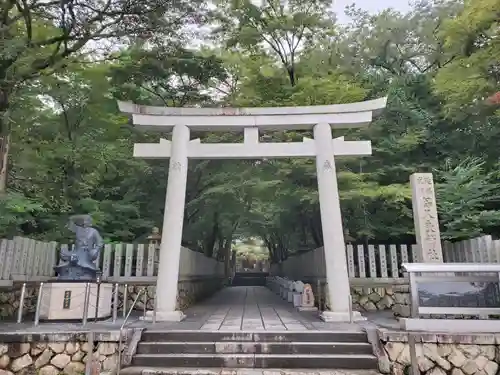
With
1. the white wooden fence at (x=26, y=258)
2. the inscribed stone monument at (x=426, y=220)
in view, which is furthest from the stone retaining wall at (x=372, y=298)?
the white wooden fence at (x=26, y=258)

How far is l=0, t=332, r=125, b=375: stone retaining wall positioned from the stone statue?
8.91ft

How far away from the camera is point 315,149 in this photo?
32.9 feet

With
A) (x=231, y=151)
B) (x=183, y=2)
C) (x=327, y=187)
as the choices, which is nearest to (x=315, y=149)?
(x=327, y=187)

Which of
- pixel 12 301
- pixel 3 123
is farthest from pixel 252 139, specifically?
pixel 12 301

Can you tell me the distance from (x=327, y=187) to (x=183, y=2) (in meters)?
6.28

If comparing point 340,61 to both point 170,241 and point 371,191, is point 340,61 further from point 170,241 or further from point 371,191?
point 170,241

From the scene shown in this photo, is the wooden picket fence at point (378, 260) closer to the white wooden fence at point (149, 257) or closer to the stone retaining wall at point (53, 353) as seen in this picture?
the white wooden fence at point (149, 257)

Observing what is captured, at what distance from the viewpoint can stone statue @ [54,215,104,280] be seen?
30.7 ft

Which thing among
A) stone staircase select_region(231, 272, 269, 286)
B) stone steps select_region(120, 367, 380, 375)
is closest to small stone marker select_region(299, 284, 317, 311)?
stone steps select_region(120, 367, 380, 375)

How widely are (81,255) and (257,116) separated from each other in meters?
5.78

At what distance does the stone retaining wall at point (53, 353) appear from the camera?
21.5 feet

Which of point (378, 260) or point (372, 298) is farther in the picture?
point (378, 260)

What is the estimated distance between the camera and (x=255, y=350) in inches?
263

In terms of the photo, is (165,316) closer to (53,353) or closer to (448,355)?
(53,353)
